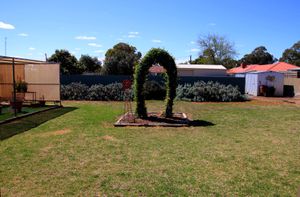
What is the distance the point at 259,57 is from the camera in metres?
79.8

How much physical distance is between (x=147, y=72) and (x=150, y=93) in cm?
880

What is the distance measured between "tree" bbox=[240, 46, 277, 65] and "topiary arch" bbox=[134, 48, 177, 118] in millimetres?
72052

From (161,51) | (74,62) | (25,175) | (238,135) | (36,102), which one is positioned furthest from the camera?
(74,62)

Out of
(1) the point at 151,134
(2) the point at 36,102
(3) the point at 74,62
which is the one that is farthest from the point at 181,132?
(3) the point at 74,62

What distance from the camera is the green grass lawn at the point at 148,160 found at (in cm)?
490

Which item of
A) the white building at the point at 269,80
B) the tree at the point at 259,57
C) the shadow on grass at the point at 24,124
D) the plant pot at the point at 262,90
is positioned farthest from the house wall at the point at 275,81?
the tree at the point at 259,57

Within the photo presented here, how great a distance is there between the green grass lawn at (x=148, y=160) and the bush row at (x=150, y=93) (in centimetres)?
937

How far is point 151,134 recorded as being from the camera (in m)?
9.04

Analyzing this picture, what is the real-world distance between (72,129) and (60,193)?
16.7ft

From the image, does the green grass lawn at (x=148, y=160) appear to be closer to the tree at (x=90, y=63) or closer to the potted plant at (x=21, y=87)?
the potted plant at (x=21, y=87)

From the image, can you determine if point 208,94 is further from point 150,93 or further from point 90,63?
point 90,63

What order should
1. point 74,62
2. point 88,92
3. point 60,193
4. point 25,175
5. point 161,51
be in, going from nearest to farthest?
point 60,193 < point 25,175 < point 161,51 < point 88,92 < point 74,62

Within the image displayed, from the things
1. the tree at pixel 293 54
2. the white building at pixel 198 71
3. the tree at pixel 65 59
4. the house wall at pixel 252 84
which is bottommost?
the house wall at pixel 252 84

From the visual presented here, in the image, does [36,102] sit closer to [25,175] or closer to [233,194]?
[25,175]
